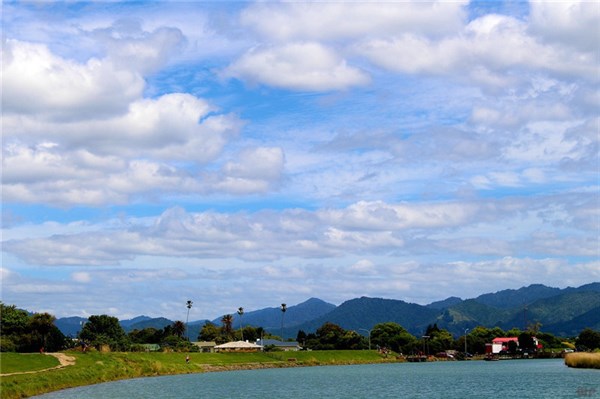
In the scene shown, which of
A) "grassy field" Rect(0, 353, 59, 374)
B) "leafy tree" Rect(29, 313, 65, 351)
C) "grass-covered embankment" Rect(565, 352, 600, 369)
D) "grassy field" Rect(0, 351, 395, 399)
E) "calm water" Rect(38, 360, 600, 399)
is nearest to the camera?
"grassy field" Rect(0, 351, 395, 399)

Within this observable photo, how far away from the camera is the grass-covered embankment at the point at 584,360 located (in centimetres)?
14588

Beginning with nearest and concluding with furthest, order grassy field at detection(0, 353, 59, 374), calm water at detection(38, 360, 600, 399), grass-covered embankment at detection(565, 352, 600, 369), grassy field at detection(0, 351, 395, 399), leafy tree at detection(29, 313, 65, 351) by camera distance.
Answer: grassy field at detection(0, 351, 395, 399) < calm water at detection(38, 360, 600, 399) < grassy field at detection(0, 353, 59, 374) < grass-covered embankment at detection(565, 352, 600, 369) < leafy tree at detection(29, 313, 65, 351)

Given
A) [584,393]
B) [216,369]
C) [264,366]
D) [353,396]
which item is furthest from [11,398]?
[264,366]

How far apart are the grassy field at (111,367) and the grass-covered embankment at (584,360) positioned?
7248 centimetres

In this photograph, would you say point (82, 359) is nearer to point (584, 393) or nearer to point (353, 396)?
point (353, 396)

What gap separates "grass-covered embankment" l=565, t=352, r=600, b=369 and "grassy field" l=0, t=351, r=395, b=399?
238 ft

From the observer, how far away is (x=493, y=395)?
90.7 metres

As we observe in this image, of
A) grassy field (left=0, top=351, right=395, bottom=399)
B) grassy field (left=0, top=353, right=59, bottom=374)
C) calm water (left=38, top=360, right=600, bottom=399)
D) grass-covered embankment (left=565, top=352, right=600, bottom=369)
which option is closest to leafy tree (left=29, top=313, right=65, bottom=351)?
grassy field (left=0, top=351, right=395, bottom=399)

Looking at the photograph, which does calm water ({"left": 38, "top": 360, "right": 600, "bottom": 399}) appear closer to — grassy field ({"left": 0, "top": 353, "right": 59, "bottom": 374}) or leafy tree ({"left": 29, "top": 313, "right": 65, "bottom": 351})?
grassy field ({"left": 0, "top": 353, "right": 59, "bottom": 374})

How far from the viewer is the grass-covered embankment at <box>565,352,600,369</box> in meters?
146

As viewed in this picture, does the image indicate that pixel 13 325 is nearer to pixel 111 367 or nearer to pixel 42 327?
pixel 42 327

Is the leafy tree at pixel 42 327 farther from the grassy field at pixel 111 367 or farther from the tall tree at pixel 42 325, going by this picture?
the grassy field at pixel 111 367

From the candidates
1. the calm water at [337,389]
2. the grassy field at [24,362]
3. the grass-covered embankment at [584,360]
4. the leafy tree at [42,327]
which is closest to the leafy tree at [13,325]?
the leafy tree at [42,327]

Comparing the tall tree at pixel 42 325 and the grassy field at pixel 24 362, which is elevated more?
the tall tree at pixel 42 325
